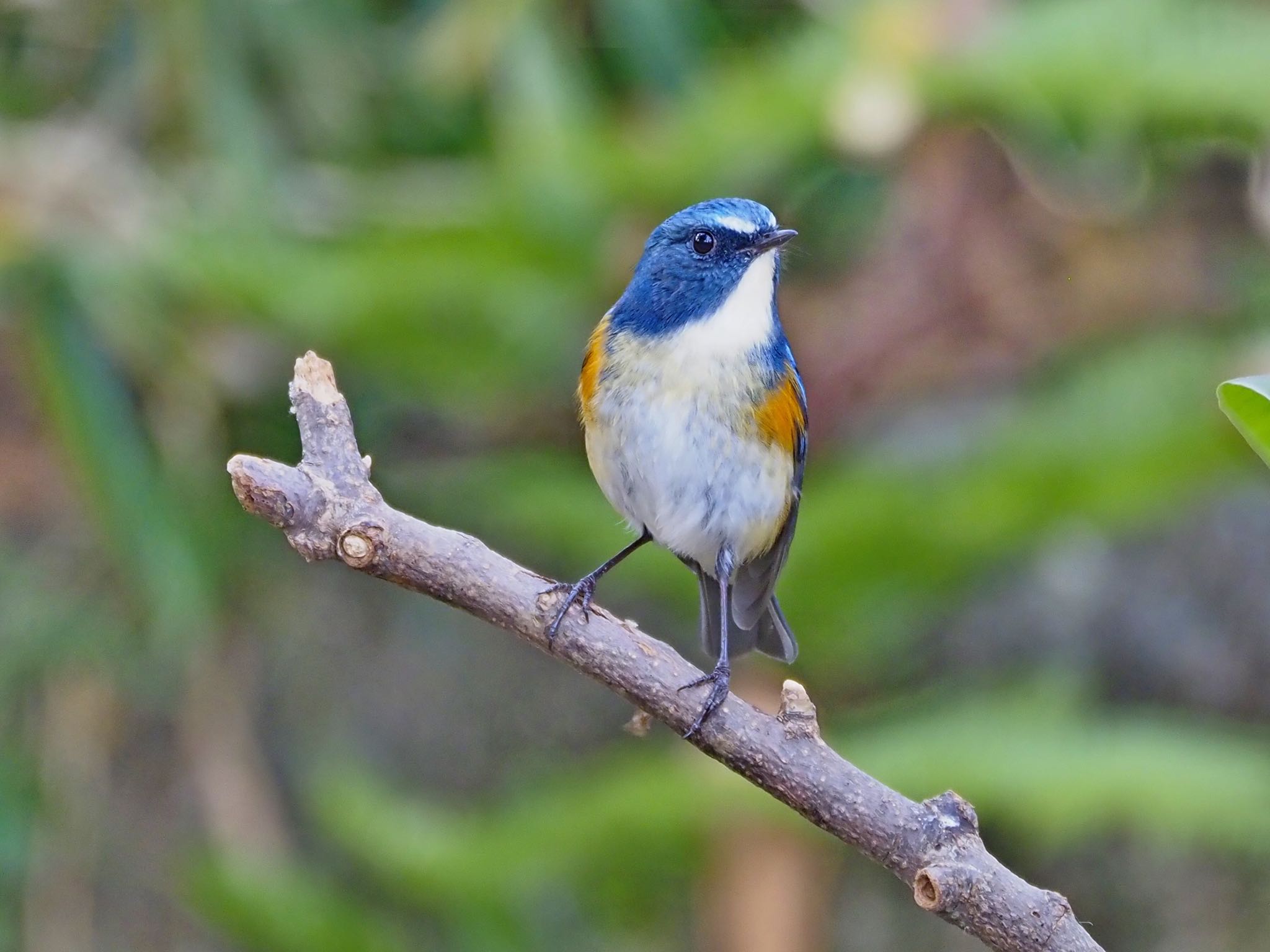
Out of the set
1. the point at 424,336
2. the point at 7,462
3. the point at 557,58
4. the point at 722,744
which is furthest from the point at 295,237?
the point at 722,744

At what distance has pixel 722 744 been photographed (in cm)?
142

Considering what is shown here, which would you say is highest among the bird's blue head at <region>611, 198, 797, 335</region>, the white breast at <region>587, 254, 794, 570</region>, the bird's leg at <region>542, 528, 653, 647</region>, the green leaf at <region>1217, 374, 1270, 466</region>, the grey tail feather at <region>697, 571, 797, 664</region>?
the bird's blue head at <region>611, 198, 797, 335</region>

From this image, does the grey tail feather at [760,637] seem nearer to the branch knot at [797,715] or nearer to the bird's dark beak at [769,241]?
the bird's dark beak at [769,241]

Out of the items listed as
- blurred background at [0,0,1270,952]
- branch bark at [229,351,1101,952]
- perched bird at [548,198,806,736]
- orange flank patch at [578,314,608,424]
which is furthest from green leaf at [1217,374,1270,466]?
blurred background at [0,0,1270,952]

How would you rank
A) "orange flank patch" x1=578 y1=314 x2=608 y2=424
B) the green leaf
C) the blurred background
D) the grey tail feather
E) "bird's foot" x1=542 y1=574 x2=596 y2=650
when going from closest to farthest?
the green leaf, "bird's foot" x1=542 y1=574 x2=596 y2=650, "orange flank patch" x1=578 y1=314 x2=608 y2=424, the grey tail feather, the blurred background

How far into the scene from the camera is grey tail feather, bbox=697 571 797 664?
7.43 feet

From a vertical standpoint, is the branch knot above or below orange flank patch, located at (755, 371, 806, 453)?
below

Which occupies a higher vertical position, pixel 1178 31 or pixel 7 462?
pixel 1178 31

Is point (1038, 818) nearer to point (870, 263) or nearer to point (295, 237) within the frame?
point (870, 263)

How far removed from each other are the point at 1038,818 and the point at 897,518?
2.40 feet

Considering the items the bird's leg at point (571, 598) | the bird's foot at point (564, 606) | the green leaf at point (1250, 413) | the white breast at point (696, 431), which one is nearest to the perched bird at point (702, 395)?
the white breast at point (696, 431)

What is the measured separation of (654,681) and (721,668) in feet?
0.96

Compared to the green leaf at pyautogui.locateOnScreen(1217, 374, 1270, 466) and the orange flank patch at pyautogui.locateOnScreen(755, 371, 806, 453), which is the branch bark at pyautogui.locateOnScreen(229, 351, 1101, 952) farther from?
the orange flank patch at pyautogui.locateOnScreen(755, 371, 806, 453)

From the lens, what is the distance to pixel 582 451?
13.1 ft
